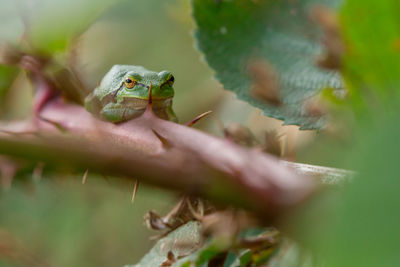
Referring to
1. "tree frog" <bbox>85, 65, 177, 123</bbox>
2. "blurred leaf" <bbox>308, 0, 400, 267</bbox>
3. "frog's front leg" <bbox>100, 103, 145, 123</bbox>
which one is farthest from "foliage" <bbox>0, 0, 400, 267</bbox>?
"tree frog" <bbox>85, 65, 177, 123</bbox>

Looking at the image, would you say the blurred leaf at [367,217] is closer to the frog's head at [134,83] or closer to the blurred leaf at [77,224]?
the frog's head at [134,83]

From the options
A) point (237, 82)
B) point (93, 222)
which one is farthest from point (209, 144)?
point (93, 222)

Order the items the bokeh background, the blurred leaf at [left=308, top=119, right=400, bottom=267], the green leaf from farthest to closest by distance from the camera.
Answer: the bokeh background
the green leaf
the blurred leaf at [left=308, top=119, right=400, bottom=267]

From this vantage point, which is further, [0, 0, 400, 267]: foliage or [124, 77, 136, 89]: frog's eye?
[124, 77, 136, 89]: frog's eye

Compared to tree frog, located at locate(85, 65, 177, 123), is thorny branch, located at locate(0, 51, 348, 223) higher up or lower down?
higher up

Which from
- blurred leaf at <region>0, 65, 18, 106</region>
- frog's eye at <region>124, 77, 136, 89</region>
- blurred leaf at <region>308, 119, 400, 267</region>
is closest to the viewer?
blurred leaf at <region>308, 119, 400, 267</region>

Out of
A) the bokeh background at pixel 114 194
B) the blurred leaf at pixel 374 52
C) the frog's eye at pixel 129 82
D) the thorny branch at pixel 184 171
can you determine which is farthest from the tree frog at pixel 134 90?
the thorny branch at pixel 184 171

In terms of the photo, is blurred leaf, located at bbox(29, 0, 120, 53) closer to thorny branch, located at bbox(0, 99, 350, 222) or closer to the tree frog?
thorny branch, located at bbox(0, 99, 350, 222)

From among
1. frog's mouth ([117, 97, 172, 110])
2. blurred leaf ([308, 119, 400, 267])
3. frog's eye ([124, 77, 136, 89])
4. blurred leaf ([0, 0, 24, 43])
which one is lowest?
frog's mouth ([117, 97, 172, 110])
